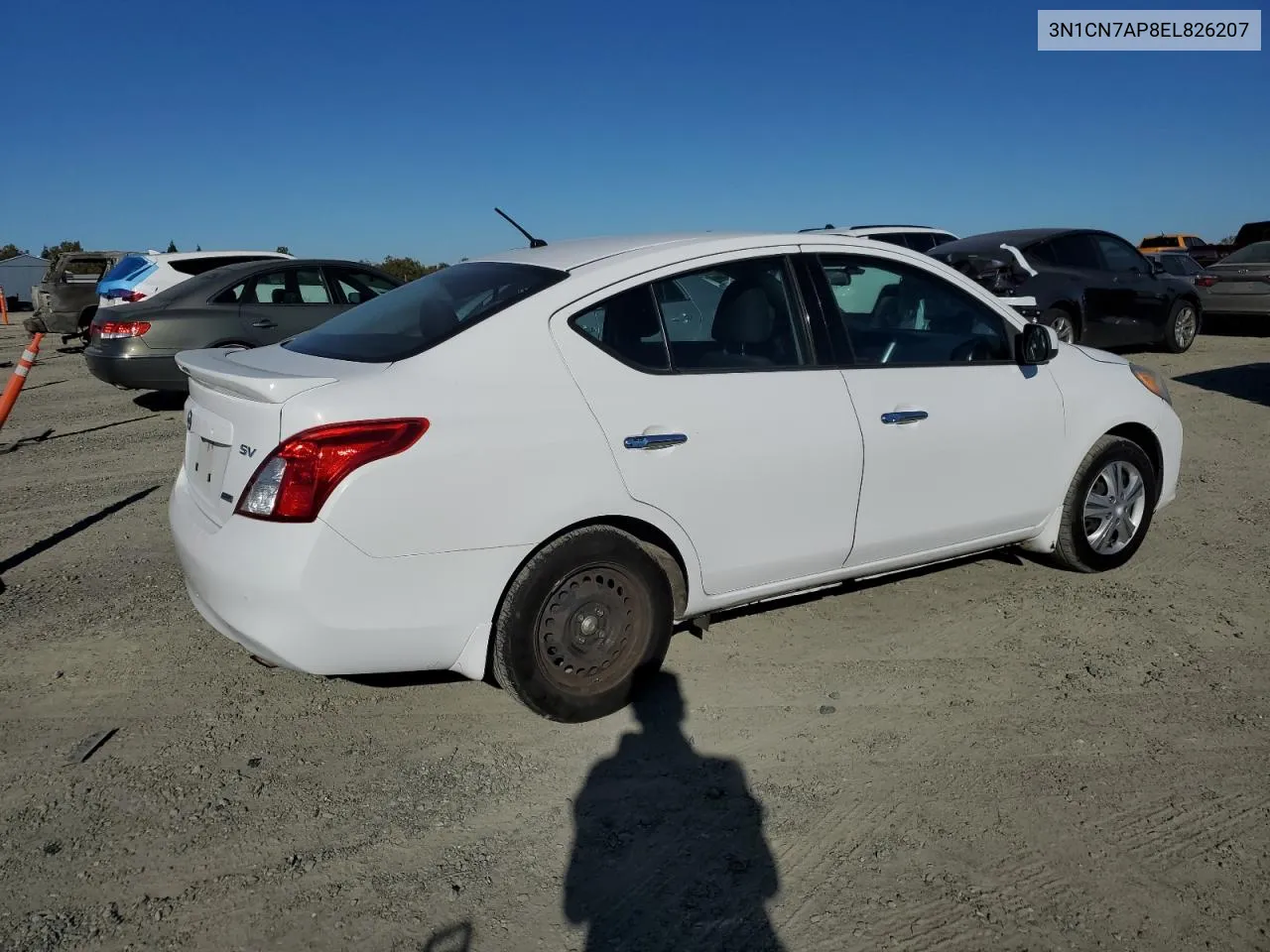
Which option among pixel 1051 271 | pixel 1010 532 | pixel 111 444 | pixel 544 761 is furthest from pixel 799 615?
pixel 1051 271

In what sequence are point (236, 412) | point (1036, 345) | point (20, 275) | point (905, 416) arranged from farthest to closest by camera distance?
1. point (20, 275)
2. point (1036, 345)
3. point (905, 416)
4. point (236, 412)

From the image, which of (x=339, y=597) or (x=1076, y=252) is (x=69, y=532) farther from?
(x=1076, y=252)

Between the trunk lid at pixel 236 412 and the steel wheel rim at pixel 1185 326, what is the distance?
1267 cm

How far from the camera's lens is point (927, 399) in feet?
13.5

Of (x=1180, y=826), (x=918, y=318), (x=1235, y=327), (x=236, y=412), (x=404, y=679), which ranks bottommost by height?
(x=1180, y=826)

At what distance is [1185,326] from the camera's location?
13305 mm

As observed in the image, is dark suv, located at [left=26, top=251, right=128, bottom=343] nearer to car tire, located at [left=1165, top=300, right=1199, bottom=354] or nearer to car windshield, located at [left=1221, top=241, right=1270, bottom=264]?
car tire, located at [left=1165, top=300, right=1199, bottom=354]

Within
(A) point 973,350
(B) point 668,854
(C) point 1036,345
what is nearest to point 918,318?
Result: (A) point 973,350

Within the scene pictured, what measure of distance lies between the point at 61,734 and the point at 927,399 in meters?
3.46

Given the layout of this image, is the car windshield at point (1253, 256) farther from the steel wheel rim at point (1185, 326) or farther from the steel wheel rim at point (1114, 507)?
the steel wheel rim at point (1114, 507)

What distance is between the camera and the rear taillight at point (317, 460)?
3.00 meters

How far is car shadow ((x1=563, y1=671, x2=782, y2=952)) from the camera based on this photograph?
2566mm

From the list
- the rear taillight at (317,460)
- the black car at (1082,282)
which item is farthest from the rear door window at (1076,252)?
the rear taillight at (317,460)

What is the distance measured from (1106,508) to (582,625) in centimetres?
289
